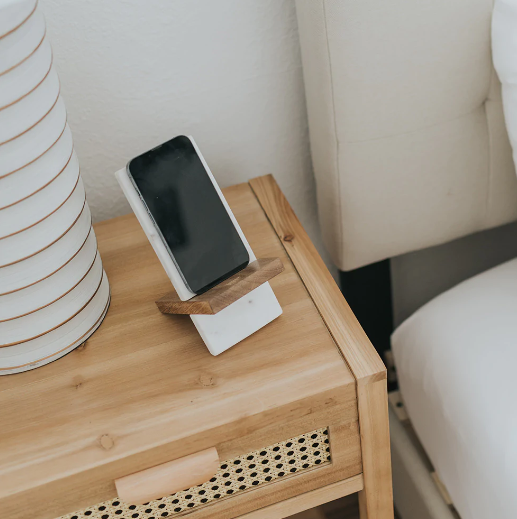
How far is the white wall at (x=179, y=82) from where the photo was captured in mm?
690

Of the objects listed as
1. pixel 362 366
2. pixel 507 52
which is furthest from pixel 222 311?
pixel 507 52

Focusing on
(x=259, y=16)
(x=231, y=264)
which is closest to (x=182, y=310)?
(x=231, y=264)

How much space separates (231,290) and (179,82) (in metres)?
0.34

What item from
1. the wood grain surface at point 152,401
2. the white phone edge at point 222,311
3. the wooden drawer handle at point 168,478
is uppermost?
the white phone edge at point 222,311

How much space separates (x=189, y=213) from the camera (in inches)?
21.5

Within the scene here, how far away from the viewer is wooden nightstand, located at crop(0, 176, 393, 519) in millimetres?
501

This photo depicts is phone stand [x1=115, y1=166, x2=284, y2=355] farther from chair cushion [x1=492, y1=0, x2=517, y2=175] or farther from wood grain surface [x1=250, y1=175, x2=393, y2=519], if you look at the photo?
chair cushion [x1=492, y1=0, x2=517, y2=175]

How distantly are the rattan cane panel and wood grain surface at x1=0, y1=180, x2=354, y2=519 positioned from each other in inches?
0.8

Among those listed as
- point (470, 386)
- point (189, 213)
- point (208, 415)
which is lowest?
point (470, 386)

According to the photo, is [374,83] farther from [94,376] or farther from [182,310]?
[94,376]

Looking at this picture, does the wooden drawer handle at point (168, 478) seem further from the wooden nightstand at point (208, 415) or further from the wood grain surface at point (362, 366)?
the wood grain surface at point (362, 366)

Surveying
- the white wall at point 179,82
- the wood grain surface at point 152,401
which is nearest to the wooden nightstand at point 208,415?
the wood grain surface at point 152,401

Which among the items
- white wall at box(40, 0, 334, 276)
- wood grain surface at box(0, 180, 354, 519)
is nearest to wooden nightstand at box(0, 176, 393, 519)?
wood grain surface at box(0, 180, 354, 519)

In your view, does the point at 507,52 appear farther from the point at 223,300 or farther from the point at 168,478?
→ the point at 168,478
